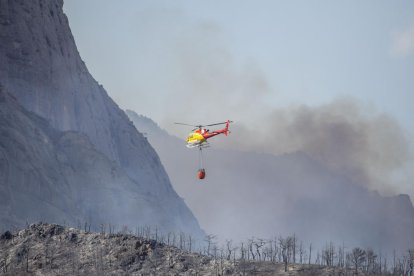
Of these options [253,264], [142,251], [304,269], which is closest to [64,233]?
[142,251]

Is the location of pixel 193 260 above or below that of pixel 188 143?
below

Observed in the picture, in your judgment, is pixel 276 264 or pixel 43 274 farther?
pixel 276 264

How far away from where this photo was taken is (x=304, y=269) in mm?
173625

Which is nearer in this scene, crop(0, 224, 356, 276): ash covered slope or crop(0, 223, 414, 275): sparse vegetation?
crop(0, 224, 356, 276): ash covered slope

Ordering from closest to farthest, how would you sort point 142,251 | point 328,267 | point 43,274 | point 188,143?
point 188,143, point 43,274, point 142,251, point 328,267

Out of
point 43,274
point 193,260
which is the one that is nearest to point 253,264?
point 193,260

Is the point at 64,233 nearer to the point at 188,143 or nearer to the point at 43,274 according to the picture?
the point at 43,274

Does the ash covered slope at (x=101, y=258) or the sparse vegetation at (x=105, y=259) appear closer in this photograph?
the ash covered slope at (x=101, y=258)

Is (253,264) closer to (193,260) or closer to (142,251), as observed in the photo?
(193,260)

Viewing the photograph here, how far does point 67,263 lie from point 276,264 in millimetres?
55580

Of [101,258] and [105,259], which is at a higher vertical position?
[101,258]

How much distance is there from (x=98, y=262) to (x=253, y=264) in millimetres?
42179

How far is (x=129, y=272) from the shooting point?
516 ft

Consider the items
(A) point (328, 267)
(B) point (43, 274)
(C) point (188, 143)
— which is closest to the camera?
(C) point (188, 143)
